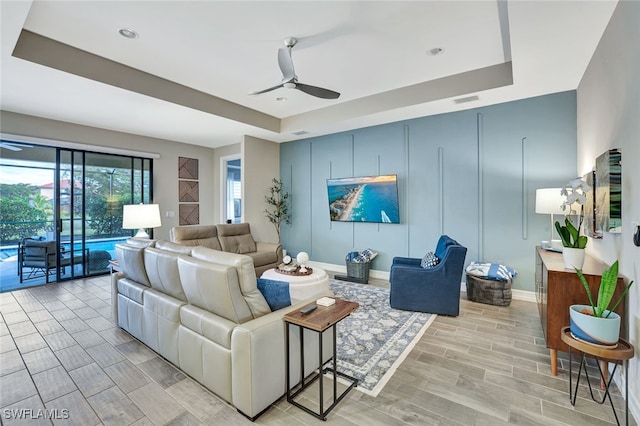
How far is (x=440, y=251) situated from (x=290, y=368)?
2.81m

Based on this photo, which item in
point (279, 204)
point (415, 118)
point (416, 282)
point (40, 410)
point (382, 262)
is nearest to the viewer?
point (40, 410)

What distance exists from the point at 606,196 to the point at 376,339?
7.58 feet

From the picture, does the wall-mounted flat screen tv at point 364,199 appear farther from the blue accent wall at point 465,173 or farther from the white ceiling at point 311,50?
the white ceiling at point 311,50

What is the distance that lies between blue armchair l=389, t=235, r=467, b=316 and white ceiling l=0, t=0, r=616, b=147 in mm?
2194

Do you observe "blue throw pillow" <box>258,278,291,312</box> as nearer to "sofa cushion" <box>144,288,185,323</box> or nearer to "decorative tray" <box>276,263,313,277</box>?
"sofa cushion" <box>144,288,185,323</box>

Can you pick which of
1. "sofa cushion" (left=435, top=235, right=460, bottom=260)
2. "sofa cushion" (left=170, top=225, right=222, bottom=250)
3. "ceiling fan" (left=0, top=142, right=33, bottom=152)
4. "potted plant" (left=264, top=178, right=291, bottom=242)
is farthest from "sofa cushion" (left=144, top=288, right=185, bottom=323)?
"ceiling fan" (left=0, top=142, right=33, bottom=152)

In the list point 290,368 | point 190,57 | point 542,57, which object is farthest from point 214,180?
point 542,57

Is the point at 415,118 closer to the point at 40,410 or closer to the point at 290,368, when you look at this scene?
the point at 290,368

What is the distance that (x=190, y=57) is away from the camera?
11.4 ft

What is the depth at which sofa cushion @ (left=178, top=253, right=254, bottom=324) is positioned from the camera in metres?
1.92

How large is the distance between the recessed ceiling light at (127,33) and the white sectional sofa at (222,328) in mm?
2233

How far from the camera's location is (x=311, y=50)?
332cm

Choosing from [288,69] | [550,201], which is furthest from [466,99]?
[288,69]

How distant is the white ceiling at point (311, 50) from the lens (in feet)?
8.41
